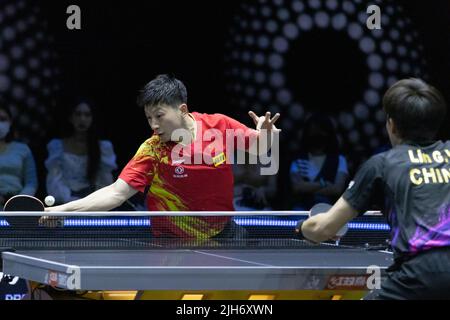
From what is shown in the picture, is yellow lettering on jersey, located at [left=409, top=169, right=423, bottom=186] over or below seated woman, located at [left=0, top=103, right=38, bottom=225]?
over

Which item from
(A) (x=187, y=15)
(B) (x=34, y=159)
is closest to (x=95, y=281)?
(B) (x=34, y=159)

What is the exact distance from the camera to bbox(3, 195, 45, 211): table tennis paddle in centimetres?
690

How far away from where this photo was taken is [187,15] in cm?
1084

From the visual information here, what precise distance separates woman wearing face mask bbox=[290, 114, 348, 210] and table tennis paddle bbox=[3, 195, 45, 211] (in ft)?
13.6

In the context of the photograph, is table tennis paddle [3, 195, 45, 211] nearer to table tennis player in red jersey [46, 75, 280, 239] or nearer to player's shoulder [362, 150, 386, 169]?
table tennis player in red jersey [46, 75, 280, 239]

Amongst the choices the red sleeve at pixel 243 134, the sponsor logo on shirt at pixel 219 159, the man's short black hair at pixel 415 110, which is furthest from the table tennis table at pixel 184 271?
the red sleeve at pixel 243 134

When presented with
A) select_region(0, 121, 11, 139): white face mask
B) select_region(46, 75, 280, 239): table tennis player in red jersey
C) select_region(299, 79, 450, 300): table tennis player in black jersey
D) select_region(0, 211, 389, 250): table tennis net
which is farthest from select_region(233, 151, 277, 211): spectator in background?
select_region(299, 79, 450, 300): table tennis player in black jersey

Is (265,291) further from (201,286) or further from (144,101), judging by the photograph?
(144,101)

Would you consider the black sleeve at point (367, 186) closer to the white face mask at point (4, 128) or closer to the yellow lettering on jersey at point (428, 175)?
the yellow lettering on jersey at point (428, 175)

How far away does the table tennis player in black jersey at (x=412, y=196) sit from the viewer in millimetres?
4816

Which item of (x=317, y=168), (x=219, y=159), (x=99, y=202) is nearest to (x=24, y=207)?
(x=99, y=202)

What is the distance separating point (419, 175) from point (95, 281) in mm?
1512

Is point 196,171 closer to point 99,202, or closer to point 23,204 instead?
point 99,202

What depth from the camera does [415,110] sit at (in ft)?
16.0
